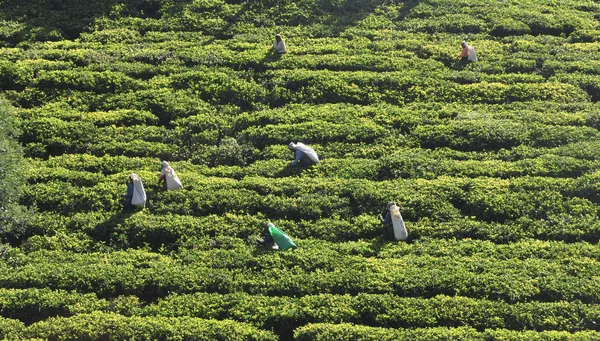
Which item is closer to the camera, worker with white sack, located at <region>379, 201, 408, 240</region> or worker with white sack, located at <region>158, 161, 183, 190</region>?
worker with white sack, located at <region>379, 201, 408, 240</region>

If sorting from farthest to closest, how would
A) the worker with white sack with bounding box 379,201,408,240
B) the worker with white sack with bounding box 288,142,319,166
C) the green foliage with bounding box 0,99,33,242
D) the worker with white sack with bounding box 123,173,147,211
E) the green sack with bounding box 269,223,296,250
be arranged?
the worker with white sack with bounding box 288,142,319,166, the worker with white sack with bounding box 123,173,147,211, the worker with white sack with bounding box 379,201,408,240, the green foliage with bounding box 0,99,33,242, the green sack with bounding box 269,223,296,250

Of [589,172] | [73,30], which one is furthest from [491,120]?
[73,30]

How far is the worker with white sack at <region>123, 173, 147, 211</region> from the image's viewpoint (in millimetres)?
17234

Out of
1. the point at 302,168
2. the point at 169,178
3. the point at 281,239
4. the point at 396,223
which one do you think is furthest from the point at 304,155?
the point at 169,178

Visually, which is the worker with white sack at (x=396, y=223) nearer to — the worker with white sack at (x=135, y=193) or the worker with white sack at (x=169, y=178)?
the worker with white sack at (x=169, y=178)

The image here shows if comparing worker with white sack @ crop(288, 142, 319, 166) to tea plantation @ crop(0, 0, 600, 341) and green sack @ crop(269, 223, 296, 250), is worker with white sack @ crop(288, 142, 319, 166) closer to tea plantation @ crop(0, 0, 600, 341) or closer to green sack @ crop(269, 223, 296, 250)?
tea plantation @ crop(0, 0, 600, 341)

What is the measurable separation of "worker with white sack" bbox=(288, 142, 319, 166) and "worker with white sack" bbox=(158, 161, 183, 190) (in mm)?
3337

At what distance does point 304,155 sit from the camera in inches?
743

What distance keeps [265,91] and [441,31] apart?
26.2 ft

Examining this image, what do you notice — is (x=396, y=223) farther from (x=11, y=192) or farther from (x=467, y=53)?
Answer: (x=11, y=192)

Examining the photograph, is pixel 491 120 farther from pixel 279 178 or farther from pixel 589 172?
pixel 279 178

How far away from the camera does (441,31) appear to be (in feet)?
83.6

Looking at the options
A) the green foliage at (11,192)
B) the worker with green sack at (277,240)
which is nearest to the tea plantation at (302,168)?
the green foliage at (11,192)

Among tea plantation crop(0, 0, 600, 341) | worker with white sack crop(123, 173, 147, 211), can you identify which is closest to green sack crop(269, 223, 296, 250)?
tea plantation crop(0, 0, 600, 341)
